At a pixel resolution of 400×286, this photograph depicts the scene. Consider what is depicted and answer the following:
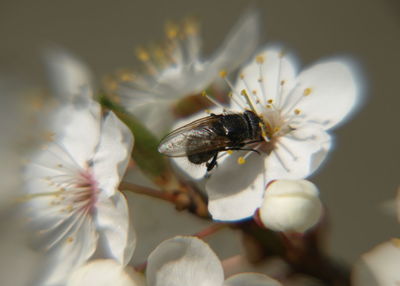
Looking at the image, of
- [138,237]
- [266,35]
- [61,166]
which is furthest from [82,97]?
[266,35]

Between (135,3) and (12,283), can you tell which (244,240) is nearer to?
(12,283)

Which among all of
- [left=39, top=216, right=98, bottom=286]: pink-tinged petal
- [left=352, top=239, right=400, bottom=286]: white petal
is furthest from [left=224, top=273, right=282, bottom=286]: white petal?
[left=39, top=216, right=98, bottom=286]: pink-tinged petal

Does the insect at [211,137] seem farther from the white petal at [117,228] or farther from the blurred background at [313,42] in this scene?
the blurred background at [313,42]

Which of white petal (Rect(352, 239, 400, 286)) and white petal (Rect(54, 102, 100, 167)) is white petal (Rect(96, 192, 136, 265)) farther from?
white petal (Rect(352, 239, 400, 286))

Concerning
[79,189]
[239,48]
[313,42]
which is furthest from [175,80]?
[313,42]

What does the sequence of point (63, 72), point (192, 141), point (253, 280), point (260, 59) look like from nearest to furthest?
point (253, 280) → point (192, 141) → point (260, 59) → point (63, 72)

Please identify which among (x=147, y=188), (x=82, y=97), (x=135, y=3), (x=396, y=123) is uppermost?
(x=82, y=97)

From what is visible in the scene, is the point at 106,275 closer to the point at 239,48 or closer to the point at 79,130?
the point at 79,130
